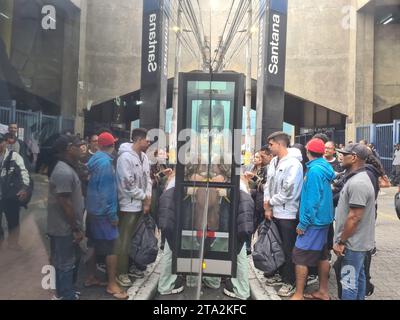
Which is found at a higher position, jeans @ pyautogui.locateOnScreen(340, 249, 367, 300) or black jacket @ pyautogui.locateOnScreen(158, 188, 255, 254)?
black jacket @ pyautogui.locateOnScreen(158, 188, 255, 254)

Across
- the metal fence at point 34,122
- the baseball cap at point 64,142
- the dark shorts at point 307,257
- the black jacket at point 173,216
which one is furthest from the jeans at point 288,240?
the metal fence at point 34,122

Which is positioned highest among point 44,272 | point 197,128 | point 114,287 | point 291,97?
point 291,97

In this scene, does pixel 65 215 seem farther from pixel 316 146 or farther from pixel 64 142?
pixel 316 146

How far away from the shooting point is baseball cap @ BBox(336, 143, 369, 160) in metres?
1.84

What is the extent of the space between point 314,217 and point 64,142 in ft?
4.30

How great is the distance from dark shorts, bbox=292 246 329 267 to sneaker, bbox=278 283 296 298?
192mm

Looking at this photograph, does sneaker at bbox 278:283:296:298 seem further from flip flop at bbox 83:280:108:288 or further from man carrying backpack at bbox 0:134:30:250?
man carrying backpack at bbox 0:134:30:250

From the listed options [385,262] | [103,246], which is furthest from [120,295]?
[385,262]

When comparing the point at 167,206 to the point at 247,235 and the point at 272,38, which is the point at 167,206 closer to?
the point at 247,235

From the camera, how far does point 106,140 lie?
1.62 m

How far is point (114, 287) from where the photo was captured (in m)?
1.93

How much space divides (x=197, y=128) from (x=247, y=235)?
659 mm

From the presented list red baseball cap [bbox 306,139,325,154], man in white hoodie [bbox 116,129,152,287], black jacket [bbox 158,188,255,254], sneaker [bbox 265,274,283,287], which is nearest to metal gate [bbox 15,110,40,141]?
man in white hoodie [bbox 116,129,152,287]

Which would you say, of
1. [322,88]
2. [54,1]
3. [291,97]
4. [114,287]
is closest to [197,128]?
[291,97]
